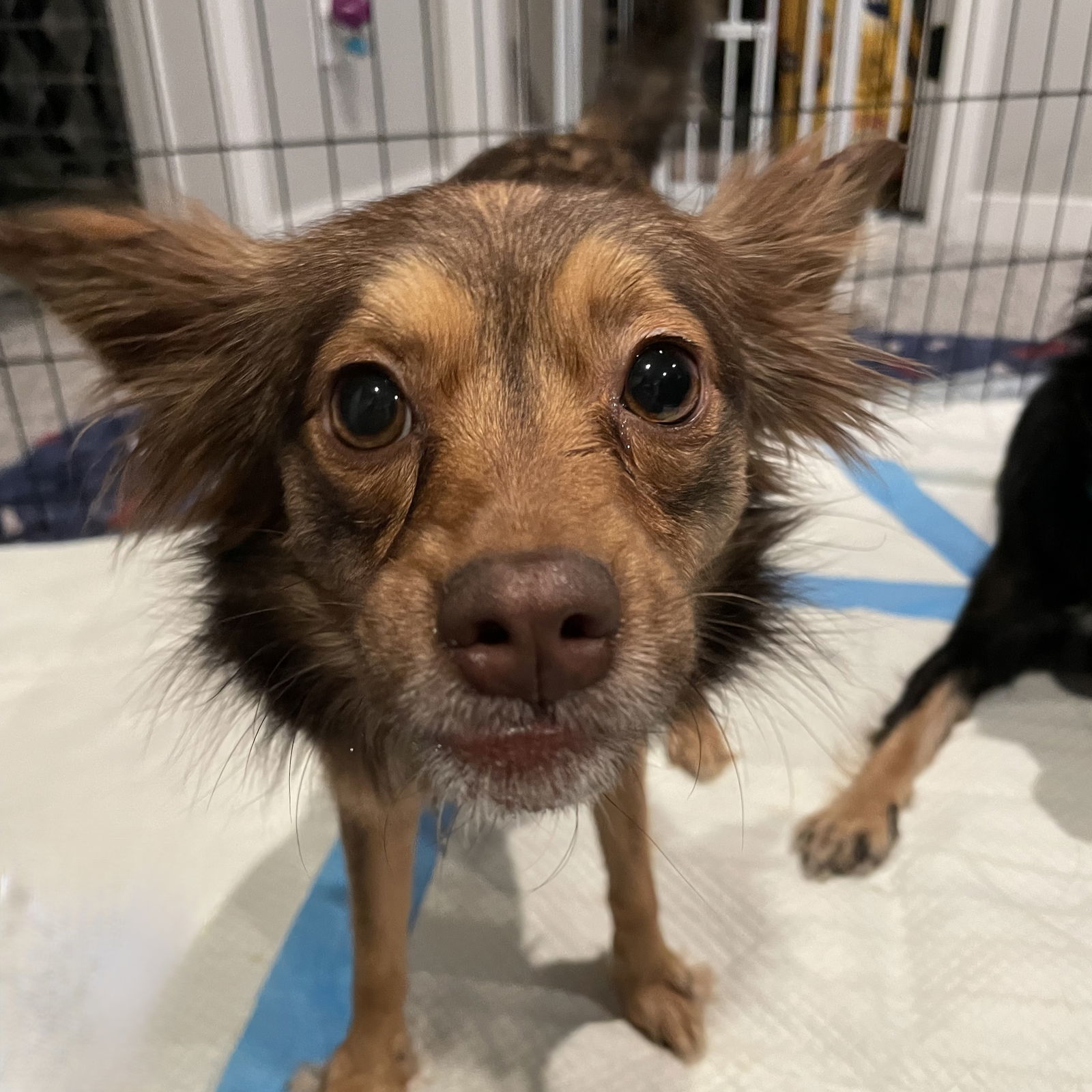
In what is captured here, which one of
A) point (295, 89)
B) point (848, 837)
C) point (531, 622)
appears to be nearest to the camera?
point (531, 622)

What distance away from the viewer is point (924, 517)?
2.26 meters

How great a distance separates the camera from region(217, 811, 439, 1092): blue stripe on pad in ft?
3.81

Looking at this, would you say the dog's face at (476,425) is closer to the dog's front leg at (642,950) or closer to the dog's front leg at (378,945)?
the dog's front leg at (378,945)

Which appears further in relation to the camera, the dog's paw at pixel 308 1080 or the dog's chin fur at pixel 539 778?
the dog's paw at pixel 308 1080

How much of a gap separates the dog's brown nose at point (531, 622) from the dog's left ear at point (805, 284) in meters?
0.53

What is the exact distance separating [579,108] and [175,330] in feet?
7.66

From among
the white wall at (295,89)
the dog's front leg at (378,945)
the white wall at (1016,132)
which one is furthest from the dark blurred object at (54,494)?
the white wall at (1016,132)

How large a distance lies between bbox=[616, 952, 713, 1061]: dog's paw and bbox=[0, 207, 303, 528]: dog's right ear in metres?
0.80

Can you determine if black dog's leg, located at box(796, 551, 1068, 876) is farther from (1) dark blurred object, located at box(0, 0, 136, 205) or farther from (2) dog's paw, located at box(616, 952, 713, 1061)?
(1) dark blurred object, located at box(0, 0, 136, 205)

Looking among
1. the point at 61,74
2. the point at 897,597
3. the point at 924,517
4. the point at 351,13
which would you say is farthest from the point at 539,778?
the point at 61,74

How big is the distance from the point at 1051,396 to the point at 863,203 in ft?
2.71

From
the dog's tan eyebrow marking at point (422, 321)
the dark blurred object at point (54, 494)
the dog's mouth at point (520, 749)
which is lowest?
the dark blurred object at point (54, 494)

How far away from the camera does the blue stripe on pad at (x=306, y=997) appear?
1.16 meters

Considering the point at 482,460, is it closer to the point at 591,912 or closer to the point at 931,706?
the point at 591,912
